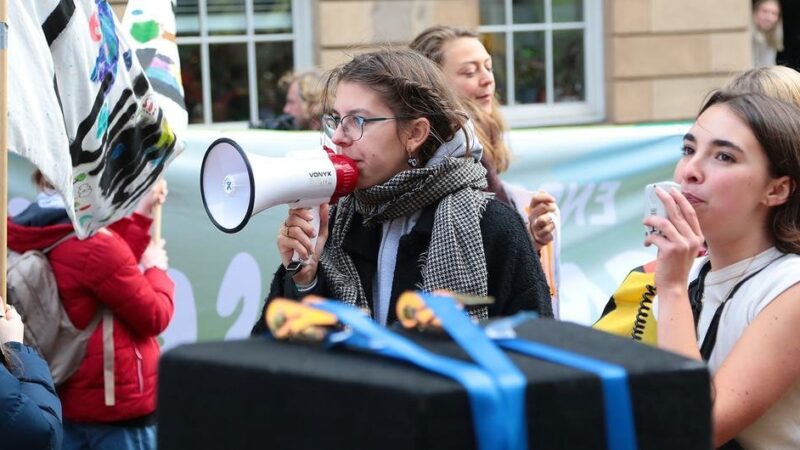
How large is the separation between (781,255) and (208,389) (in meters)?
1.46

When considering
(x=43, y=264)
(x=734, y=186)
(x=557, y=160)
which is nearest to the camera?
(x=734, y=186)

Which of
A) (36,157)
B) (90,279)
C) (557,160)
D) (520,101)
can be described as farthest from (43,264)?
(520,101)

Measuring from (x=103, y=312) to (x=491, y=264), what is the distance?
205 cm

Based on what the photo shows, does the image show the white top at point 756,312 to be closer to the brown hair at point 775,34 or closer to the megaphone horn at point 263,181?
the megaphone horn at point 263,181

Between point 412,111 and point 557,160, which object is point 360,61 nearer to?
point 412,111

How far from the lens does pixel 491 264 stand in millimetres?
2723

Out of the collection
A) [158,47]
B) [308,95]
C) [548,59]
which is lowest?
[308,95]

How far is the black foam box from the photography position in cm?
122

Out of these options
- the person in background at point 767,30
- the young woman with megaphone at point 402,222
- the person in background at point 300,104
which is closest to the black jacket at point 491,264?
the young woman with megaphone at point 402,222

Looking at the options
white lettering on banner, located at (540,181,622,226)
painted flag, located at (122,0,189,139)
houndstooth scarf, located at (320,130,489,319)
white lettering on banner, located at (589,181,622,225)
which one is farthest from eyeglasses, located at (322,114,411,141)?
white lettering on banner, located at (589,181,622,225)

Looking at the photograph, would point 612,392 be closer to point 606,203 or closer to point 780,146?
point 780,146

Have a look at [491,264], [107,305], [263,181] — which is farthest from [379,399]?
[107,305]

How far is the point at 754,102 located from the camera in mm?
2520

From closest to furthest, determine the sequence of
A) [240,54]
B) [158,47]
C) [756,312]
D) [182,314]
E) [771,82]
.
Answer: [756,312]
[771,82]
[158,47]
[182,314]
[240,54]
